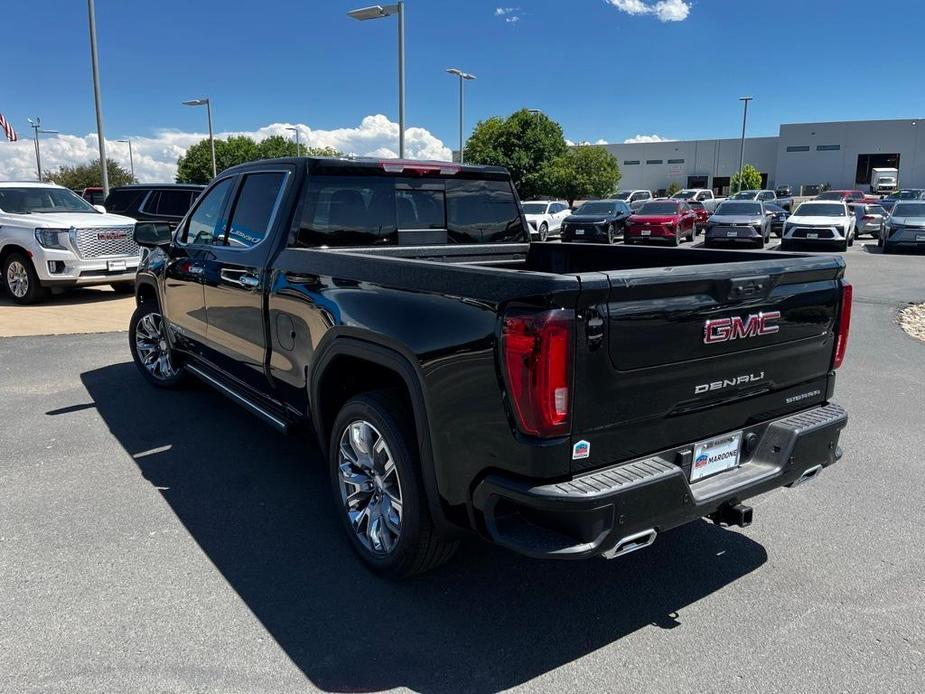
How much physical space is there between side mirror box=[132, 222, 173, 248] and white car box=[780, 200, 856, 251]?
68.1 ft

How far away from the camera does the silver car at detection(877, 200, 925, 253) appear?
2227cm

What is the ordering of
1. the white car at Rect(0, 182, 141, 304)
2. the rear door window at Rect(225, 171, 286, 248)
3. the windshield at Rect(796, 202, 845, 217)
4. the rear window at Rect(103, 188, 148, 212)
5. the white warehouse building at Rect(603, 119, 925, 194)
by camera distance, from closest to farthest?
the rear door window at Rect(225, 171, 286, 248) < the white car at Rect(0, 182, 141, 304) < the rear window at Rect(103, 188, 148, 212) < the windshield at Rect(796, 202, 845, 217) < the white warehouse building at Rect(603, 119, 925, 194)

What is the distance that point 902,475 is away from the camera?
4.64 metres

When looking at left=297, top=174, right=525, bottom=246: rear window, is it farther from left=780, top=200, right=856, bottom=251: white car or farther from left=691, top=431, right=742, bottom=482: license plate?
left=780, top=200, right=856, bottom=251: white car

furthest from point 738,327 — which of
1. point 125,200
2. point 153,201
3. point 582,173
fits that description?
point 582,173

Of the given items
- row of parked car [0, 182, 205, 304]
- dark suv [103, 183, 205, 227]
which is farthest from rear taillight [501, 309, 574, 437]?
dark suv [103, 183, 205, 227]

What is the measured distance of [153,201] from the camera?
1441 centimetres

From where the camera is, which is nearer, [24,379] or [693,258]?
[693,258]

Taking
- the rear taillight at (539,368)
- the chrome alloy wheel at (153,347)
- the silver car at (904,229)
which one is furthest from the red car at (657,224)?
the rear taillight at (539,368)

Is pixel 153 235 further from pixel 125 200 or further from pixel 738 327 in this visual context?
pixel 125 200

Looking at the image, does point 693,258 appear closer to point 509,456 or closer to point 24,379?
point 509,456

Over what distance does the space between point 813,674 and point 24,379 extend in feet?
23.3

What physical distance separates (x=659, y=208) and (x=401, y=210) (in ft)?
72.2

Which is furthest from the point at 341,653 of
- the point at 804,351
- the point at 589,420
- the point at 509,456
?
the point at 804,351
